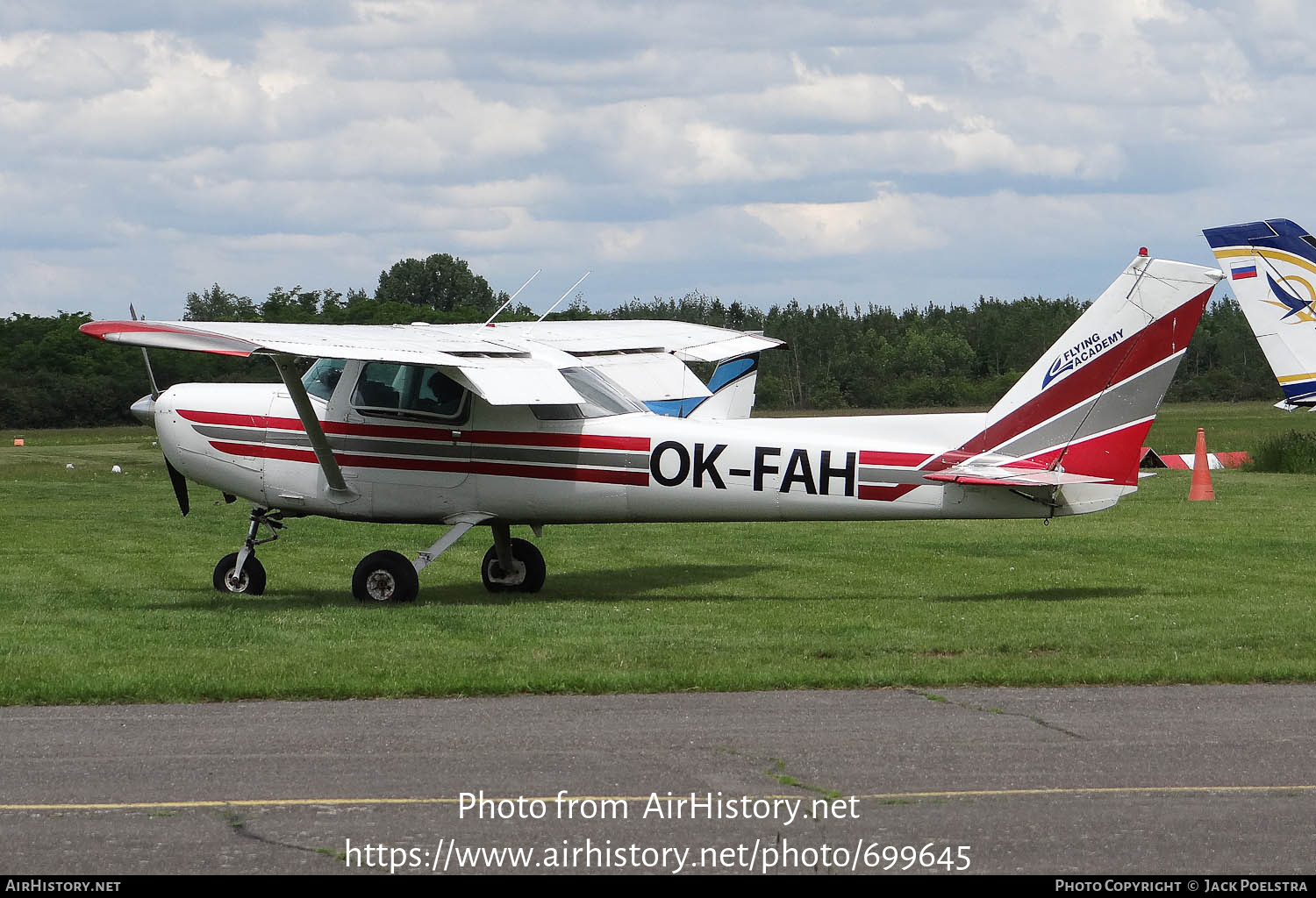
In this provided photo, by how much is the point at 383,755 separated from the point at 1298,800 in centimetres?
436

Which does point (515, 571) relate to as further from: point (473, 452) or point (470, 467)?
point (473, 452)

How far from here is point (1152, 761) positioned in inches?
298

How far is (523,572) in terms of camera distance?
1536 centimetres

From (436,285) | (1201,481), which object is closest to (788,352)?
(436,285)

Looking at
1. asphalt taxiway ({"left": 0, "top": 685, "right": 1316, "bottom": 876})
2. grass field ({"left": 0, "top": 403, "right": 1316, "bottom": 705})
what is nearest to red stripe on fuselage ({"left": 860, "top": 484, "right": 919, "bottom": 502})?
grass field ({"left": 0, "top": 403, "right": 1316, "bottom": 705})

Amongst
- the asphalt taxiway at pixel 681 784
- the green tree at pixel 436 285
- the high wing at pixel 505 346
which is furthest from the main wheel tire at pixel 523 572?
the green tree at pixel 436 285

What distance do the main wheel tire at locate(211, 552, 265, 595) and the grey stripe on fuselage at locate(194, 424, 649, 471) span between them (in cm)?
122

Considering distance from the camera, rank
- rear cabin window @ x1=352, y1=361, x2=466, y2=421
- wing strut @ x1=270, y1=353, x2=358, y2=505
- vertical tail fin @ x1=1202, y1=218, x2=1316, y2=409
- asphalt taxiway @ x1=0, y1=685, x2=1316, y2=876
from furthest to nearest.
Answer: vertical tail fin @ x1=1202, y1=218, x2=1316, y2=409, rear cabin window @ x1=352, y1=361, x2=466, y2=421, wing strut @ x1=270, y1=353, x2=358, y2=505, asphalt taxiway @ x1=0, y1=685, x2=1316, y2=876

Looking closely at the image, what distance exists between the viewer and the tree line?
5784 centimetres

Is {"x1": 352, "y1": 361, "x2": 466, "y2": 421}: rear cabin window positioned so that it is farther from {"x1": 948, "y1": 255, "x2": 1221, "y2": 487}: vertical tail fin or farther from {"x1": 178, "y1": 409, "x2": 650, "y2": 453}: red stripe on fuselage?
{"x1": 948, "y1": 255, "x2": 1221, "y2": 487}: vertical tail fin

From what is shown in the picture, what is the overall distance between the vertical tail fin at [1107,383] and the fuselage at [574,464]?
0.84 ft

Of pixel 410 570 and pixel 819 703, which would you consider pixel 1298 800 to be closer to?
pixel 819 703

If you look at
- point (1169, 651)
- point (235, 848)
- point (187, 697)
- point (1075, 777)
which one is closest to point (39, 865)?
point (235, 848)

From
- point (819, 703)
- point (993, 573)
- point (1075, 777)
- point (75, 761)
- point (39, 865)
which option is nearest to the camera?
point (39, 865)
